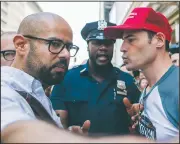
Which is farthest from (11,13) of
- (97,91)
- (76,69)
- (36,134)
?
(36,134)

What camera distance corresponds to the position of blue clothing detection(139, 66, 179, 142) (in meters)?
1.27

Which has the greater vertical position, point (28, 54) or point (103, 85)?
point (28, 54)

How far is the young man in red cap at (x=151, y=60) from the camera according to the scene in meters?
1.37

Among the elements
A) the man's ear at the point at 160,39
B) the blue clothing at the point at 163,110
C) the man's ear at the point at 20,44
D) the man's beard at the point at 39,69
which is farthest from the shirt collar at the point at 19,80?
the man's ear at the point at 160,39

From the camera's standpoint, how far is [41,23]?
1439mm

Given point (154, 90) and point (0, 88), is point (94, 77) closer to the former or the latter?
point (154, 90)

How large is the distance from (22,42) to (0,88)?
578 mm

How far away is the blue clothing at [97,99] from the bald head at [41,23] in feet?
2.80

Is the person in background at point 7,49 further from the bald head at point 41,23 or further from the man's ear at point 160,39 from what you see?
the man's ear at point 160,39

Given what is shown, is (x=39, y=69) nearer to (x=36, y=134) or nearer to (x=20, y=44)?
(x=20, y=44)

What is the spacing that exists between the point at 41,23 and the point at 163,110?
81 cm

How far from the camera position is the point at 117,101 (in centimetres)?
220

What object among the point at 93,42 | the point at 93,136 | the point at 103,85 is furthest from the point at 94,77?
the point at 93,136

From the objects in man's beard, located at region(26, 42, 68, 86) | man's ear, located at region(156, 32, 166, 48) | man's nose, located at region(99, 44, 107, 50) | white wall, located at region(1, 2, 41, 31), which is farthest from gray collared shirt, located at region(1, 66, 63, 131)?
man's nose, located at region(99, 44, 107, 50)
